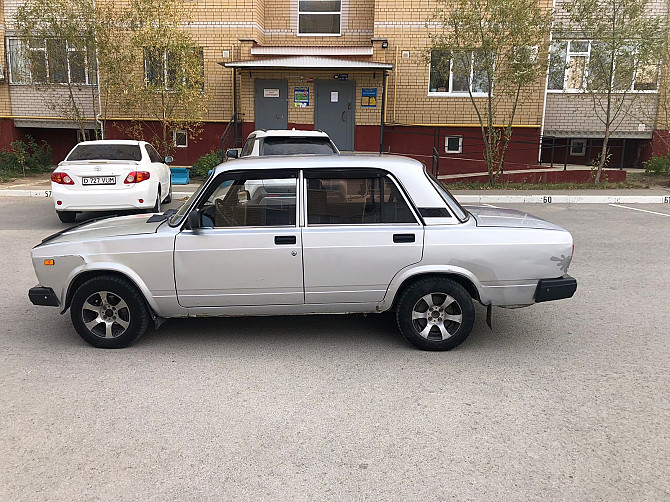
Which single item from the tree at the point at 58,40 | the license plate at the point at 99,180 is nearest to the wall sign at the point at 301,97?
the tree at the point at 58,40

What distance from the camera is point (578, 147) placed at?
2302cm

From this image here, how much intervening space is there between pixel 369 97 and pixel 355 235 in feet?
52.6

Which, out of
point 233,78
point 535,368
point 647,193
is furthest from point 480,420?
point 233,78

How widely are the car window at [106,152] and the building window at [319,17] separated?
11485mm

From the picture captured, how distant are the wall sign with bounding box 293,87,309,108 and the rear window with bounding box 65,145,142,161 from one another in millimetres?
9470

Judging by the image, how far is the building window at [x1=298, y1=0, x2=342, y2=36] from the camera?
21.5m

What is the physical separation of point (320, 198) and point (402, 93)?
16.2m

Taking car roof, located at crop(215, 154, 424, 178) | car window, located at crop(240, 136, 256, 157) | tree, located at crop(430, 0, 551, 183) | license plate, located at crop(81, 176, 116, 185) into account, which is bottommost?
license plate, located at crop(81, 176, 116, 185)

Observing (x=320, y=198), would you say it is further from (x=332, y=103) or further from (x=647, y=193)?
(x=332, y=103)

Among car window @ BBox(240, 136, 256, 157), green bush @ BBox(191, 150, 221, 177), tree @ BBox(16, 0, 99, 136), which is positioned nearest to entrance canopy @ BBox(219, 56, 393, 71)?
green bush @ BBox(191, 150, 221, 177)

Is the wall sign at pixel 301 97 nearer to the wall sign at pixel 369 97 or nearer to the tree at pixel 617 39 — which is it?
the wall sign at pixel 369 97

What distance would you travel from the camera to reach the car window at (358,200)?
5270mm

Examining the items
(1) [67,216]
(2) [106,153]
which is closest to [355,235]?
(2) [106,153]

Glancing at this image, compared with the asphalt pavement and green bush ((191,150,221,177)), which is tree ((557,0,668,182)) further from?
the asphalt pavement
